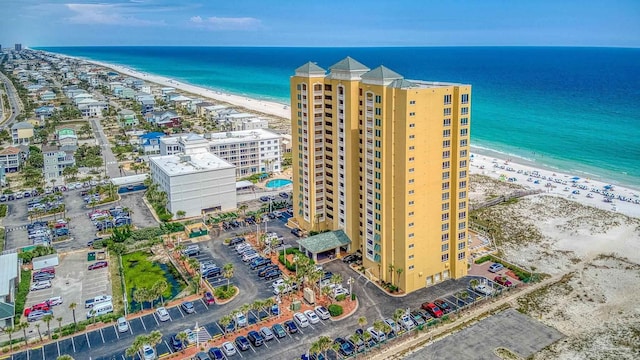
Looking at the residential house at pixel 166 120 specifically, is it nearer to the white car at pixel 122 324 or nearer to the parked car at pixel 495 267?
the white car at pixel 122 324

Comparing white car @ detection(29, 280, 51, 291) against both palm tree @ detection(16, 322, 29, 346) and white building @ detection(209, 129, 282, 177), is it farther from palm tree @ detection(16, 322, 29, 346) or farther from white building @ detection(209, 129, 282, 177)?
white building @ detection(209, 129, 282, 177)

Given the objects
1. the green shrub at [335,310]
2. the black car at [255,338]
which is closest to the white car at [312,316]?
the green shrub at [335,310]

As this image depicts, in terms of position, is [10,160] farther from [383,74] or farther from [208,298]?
[383,74]

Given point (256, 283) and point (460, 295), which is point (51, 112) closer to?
point (256, 283)

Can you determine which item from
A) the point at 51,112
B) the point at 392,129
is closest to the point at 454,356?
the point at 392,129

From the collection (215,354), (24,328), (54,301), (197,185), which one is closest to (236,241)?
(197,185)
